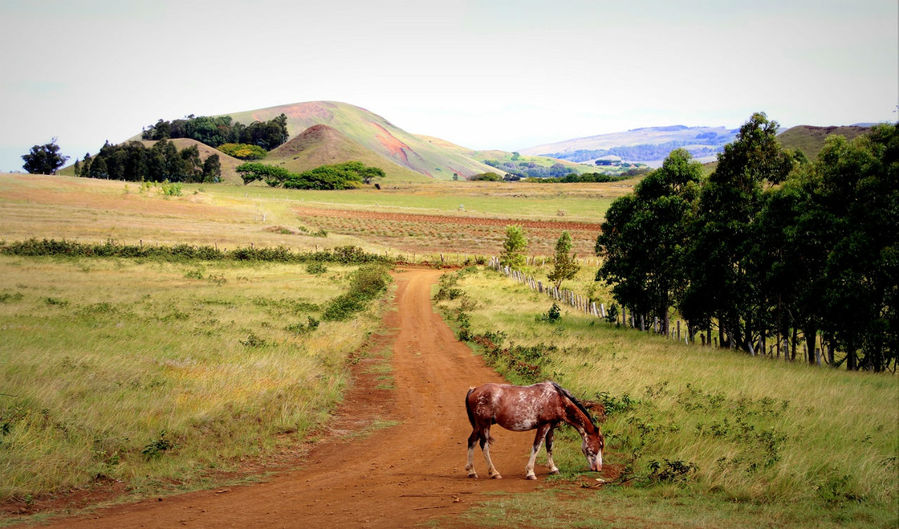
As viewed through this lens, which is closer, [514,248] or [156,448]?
[156,448]

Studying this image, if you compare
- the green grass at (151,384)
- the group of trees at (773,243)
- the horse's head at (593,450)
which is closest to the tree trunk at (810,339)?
the group of trees at (773,243)

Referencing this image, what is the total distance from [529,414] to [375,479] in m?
3.31

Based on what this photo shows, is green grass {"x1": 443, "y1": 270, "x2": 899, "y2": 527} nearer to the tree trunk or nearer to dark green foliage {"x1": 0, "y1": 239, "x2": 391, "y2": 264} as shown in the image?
the tree trunk

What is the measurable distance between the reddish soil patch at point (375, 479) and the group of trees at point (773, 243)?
44.3ft

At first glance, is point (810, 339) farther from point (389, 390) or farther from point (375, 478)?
point (375, 478)

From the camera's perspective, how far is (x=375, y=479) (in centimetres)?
1187

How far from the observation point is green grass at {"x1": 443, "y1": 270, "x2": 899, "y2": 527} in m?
10.1

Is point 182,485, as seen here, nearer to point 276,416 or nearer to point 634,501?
point 276,416

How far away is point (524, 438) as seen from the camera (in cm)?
1571

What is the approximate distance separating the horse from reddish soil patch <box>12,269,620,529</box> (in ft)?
2.54

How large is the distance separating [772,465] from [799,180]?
17.6 meters

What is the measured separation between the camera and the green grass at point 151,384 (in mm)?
11828

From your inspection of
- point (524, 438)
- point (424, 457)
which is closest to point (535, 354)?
point (524, 438)

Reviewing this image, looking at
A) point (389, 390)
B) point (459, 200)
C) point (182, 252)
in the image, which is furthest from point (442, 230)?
point (389, 390)
